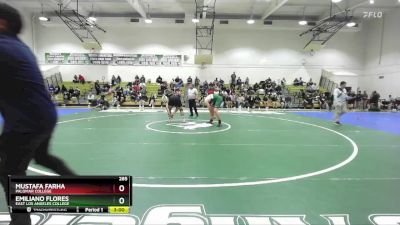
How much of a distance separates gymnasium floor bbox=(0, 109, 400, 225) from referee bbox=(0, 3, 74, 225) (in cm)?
154

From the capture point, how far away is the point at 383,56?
2794cm

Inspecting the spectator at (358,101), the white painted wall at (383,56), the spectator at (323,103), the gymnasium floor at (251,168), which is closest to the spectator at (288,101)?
the spectator at (323,103)

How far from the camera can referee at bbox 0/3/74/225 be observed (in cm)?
231

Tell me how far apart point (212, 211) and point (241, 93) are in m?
23.6

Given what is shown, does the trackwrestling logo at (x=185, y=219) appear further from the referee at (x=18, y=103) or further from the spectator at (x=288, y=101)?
the spectator at (x=288, y=101)

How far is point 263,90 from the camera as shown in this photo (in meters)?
27.4

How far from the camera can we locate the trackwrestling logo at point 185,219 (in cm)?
326

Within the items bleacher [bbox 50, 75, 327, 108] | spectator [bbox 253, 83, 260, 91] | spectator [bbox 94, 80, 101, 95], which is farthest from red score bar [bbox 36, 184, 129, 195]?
spectator [bbox 253, 83, 260, 91]

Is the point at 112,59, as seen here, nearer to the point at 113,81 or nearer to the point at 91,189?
the point at 113,81

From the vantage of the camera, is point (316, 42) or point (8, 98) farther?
point (316, 42)

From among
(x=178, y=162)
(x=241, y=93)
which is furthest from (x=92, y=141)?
(x=241, y=93)

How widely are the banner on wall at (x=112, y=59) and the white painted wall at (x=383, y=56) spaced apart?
18927mm

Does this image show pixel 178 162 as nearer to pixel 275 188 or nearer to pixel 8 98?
pixel 275 188
